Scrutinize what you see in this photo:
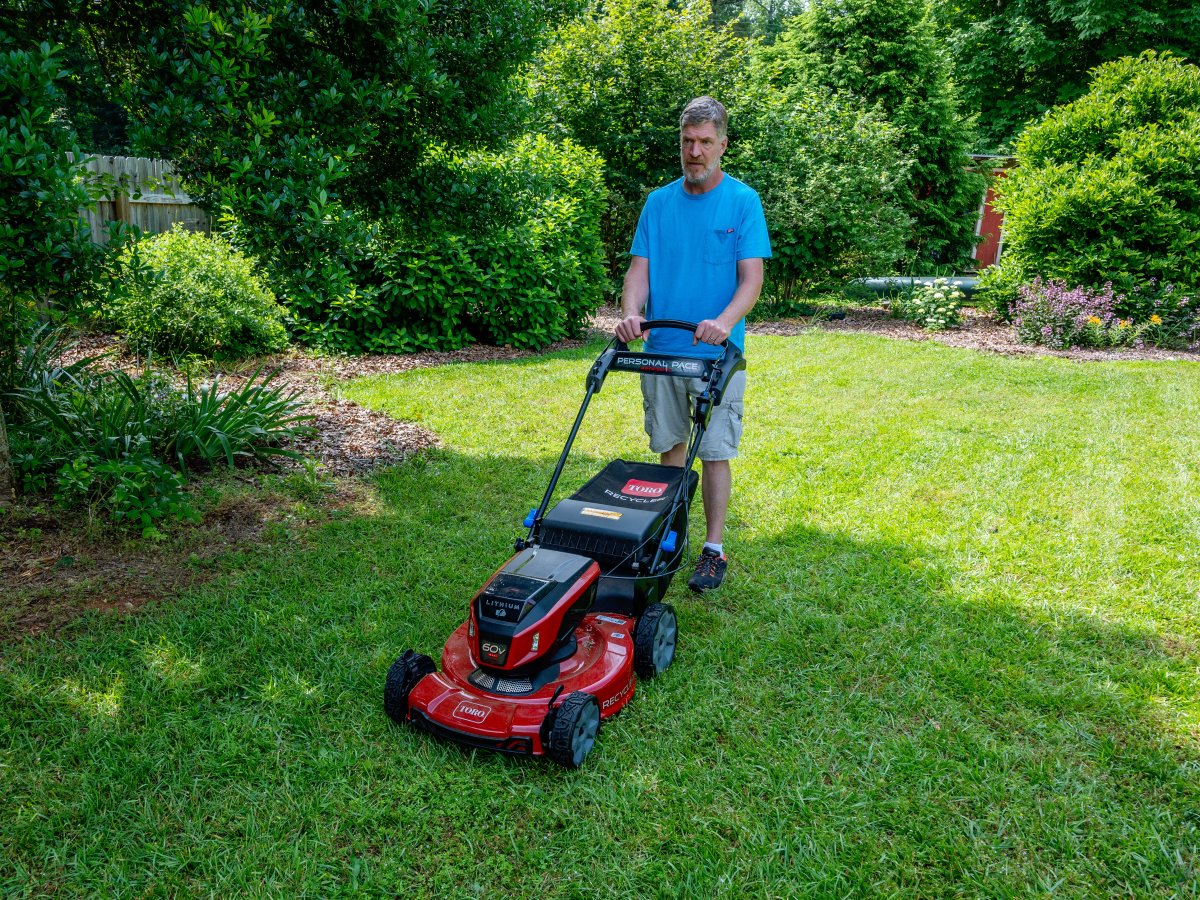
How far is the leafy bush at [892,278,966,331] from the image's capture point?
1051 centimetres

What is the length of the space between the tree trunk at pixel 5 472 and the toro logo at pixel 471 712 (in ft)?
8.63

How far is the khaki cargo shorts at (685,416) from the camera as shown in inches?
144

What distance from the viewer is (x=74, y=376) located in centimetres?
462

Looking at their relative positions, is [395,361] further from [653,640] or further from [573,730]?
[573,730]

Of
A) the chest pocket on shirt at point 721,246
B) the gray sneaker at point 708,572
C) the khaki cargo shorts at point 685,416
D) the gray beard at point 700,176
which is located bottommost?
the gray sneaker at point 708,572

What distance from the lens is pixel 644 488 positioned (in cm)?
329

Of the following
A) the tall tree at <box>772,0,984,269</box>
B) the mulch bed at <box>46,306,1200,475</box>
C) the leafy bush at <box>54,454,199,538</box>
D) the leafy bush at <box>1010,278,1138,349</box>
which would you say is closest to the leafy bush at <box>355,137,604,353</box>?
the mulch bed at <box>46,306,1200,475</box>

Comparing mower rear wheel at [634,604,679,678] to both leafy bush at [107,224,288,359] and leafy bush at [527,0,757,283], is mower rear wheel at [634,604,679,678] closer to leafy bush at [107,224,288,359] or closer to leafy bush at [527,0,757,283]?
leafy bush at [107,224,288,359]

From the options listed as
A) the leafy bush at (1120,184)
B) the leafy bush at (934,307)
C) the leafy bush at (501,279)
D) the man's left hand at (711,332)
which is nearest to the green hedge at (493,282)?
the leafy bush at (501,279)

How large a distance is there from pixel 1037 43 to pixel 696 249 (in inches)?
822

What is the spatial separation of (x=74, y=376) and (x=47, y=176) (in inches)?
85.1

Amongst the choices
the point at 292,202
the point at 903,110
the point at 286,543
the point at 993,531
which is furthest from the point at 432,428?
the point at 903,110

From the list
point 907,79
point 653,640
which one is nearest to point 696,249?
point 653,640

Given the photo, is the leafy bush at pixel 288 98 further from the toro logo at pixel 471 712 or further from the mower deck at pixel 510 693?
the toro logo at pixel 471 712
